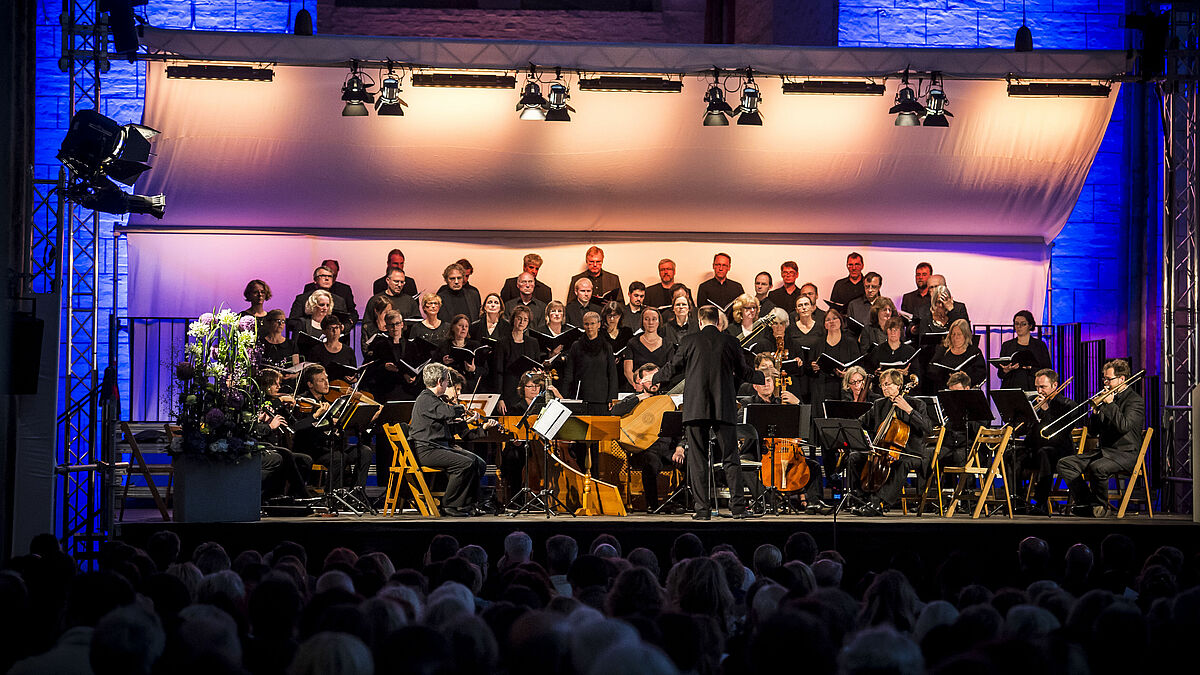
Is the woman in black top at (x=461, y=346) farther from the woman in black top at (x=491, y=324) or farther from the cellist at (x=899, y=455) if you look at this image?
the cellist at (x=899, y=455)

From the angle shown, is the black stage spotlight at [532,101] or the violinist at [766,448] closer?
the violinist at [766,448]

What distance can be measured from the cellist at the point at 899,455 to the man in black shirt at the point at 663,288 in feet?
10.6

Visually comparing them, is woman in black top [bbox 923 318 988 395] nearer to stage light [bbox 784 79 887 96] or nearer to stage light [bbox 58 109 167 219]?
stage light [bbox 784 79 887 96]

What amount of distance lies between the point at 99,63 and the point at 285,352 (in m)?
3.08

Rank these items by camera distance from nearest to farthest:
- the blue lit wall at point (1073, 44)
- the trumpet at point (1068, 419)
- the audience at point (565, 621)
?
the audience at point (565, 621), the trumpet at point (1068, 419), the blue lit wall at point (1073, 44)

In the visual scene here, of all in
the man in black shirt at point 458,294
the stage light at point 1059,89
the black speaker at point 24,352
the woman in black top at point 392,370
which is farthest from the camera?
the man in black shirt at point 458,294

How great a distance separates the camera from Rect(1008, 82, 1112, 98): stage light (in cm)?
1352

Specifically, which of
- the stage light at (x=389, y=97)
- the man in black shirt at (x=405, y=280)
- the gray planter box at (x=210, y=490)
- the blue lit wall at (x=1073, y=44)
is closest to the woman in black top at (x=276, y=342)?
the man in black shirt at (x=405, y=280)

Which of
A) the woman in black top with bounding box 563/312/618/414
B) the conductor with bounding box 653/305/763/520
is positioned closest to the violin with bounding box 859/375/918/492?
the conductor with bounding box 653/305/763/520

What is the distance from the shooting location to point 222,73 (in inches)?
503

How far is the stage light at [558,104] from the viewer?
1290 cm

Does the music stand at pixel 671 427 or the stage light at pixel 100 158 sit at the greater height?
the stage light at pixel 100 158

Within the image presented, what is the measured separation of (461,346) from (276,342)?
5.79ft

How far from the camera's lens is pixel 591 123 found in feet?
Result: 47.9
